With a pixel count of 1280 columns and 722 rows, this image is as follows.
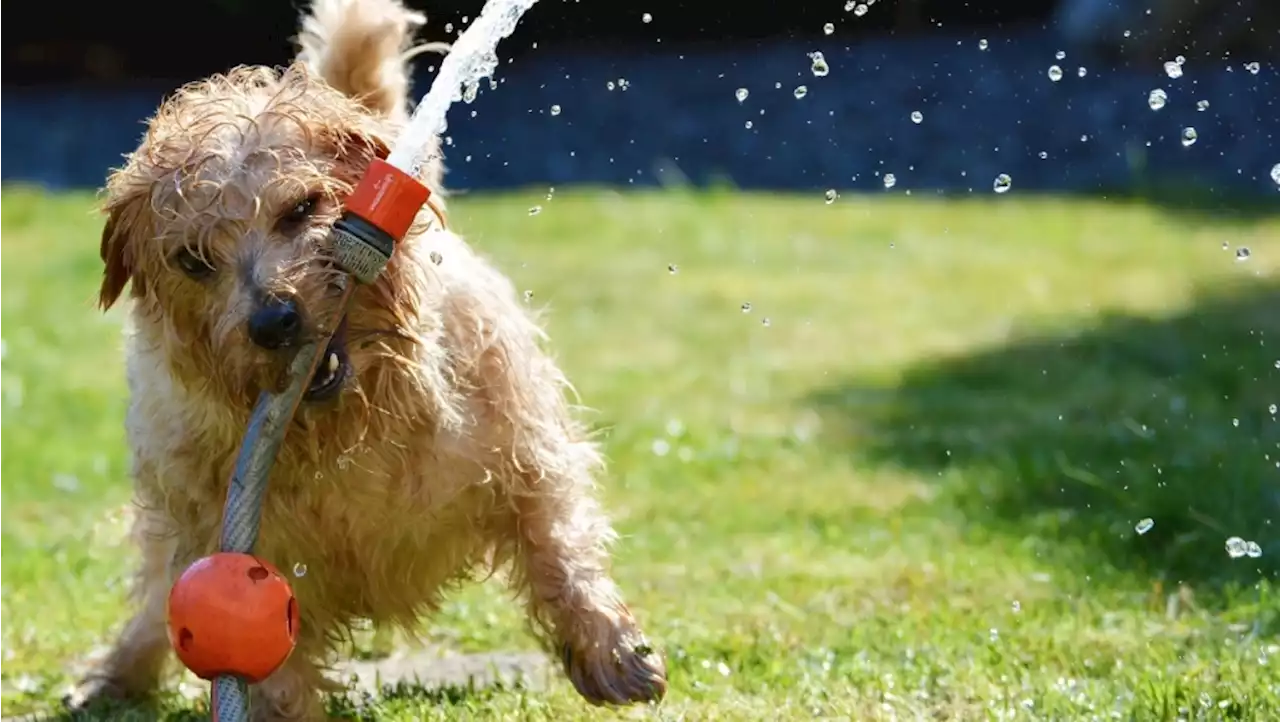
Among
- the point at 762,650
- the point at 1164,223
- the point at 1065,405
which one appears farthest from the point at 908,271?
the point at 762,650

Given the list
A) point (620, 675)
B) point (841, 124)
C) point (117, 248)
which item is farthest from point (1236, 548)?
point (841, 124)

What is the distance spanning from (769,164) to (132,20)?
5.73 meters

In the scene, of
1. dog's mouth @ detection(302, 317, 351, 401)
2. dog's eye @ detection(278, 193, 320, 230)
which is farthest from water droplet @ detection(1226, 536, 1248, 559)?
dog's eye @ detection(278, 193, 320, 230)

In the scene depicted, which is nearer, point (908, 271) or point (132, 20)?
point (908, 271)

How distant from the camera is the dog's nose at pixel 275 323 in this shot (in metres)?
3.47

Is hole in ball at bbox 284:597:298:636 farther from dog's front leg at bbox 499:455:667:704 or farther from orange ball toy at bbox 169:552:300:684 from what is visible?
dog's front leg at bbox 499:455:667:704

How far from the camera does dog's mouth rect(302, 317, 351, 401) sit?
3.63 metres

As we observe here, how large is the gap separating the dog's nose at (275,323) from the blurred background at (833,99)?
26.4 feet

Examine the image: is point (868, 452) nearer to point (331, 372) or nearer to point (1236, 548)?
point (1236, 548)

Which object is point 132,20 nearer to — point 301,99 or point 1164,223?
point 1164,223

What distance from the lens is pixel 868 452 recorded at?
691 centimetres

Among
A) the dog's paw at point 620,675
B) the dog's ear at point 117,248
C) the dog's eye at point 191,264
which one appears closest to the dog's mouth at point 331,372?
the dog's eye at point 191,264

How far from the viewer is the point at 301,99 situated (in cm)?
389

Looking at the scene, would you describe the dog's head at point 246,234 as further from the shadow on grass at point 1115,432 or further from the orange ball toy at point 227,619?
the shadow on grass at point 1115,432
